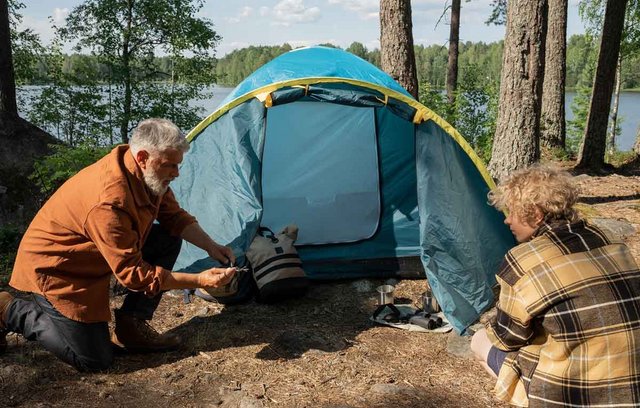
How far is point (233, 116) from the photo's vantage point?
3.75 meters

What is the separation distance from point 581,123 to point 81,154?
12520 mm

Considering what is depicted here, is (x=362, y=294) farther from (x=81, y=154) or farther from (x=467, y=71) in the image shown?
(x=467, y=71)

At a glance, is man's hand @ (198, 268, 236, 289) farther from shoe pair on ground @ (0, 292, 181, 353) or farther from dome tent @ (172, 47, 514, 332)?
dome tent @ (172, 47, 514, 332)

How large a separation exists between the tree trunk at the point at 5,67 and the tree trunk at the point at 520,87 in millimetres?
7086

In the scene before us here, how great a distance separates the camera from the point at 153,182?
274 centimetres

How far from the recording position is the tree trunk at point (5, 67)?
26.5 ft

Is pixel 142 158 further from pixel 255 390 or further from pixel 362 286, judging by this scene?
pixel 362 286

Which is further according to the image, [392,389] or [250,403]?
[392,389]

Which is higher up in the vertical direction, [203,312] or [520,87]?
[520,87]

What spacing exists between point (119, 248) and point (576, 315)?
199cm

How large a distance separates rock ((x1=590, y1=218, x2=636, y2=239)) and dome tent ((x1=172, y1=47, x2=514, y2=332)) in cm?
185

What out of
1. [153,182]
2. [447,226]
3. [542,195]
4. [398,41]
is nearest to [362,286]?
[447,226]

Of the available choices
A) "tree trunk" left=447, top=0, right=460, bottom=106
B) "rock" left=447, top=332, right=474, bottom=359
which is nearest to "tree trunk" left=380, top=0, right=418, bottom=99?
"rock" left=447, top=332, right=474, bottom=359

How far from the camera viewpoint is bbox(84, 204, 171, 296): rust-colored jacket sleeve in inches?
102
